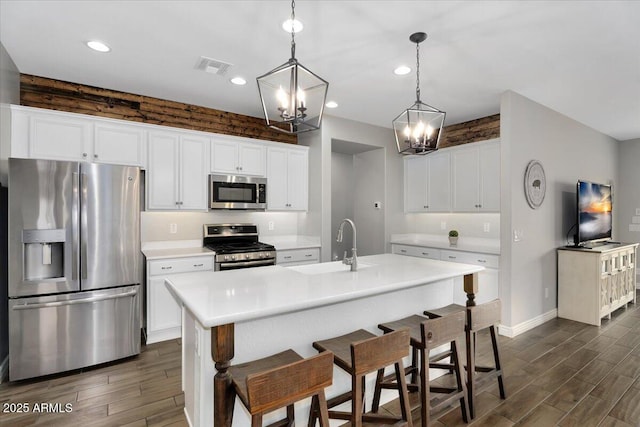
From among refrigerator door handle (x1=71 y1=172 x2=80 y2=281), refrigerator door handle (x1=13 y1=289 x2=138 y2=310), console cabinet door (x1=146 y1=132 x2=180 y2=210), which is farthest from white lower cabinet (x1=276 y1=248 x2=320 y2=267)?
refrigerator door handle (x1=71 y1=172 x2=80 y2=281)

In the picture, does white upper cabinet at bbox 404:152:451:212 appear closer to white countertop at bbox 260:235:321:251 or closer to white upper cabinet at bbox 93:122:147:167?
white countertop at bbox 260:235:321:251

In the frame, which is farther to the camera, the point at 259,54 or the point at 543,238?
the point at 543,238

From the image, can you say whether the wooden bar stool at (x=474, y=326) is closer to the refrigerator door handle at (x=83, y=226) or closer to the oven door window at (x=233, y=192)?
the oven door window at (x=233, y=192)

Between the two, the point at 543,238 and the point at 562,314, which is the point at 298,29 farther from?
the point at 562,314

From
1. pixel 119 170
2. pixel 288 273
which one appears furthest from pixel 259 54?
pixel 288 273

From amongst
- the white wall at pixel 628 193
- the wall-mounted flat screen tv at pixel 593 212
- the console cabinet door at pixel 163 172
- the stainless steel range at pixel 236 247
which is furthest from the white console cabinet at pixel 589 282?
the console cabinet door at pixel 163 172

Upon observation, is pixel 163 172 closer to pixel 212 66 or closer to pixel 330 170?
pixel 212 66

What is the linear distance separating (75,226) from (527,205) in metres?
4.79

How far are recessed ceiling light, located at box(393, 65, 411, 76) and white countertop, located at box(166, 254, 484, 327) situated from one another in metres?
1.88

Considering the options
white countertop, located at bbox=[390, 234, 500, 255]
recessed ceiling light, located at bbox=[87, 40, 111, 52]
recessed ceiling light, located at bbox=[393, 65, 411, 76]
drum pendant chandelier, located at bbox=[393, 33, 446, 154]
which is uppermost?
recessed ceiling light, located at bbox=[87, 40, 111, 52]

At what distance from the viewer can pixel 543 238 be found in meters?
4.14

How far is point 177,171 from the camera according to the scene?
380 centimetres

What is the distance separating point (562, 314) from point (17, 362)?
19.8ft

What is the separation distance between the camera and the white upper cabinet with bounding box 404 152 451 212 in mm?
4922
